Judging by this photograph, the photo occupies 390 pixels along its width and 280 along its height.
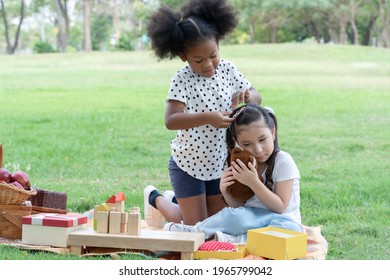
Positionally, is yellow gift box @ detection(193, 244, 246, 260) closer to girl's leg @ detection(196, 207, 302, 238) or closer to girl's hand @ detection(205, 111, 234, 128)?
girl's leg @ detection(196, 207, 302, 238)

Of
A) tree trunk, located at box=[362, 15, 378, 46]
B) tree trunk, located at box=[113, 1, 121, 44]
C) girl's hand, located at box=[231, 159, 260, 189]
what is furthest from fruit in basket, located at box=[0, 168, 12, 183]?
tree trunk, located at box=[113, 1, 121, 44]

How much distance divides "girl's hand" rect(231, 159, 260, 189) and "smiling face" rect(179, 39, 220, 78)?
23.0 inches

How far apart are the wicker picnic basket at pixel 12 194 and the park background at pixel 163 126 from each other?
338mm

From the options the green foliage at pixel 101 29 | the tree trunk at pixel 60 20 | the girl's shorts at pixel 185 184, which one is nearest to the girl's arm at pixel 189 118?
the girl's shorts at pixel 185 184

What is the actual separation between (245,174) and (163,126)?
5.47 m

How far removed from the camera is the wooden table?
3.39 metres

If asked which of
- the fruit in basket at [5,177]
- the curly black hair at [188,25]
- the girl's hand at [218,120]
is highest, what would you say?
the curly black hair at [188,25]

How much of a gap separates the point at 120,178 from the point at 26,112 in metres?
4.95

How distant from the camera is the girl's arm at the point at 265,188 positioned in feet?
12.0

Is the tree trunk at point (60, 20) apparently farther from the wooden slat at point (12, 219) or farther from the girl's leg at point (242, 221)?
the girl's leg at point (242, 221)

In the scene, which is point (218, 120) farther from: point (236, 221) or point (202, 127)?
point (236, 221)

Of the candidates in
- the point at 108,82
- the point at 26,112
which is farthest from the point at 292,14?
the point at 26,112

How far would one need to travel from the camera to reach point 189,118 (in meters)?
3.82

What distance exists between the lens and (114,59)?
23266 mm
